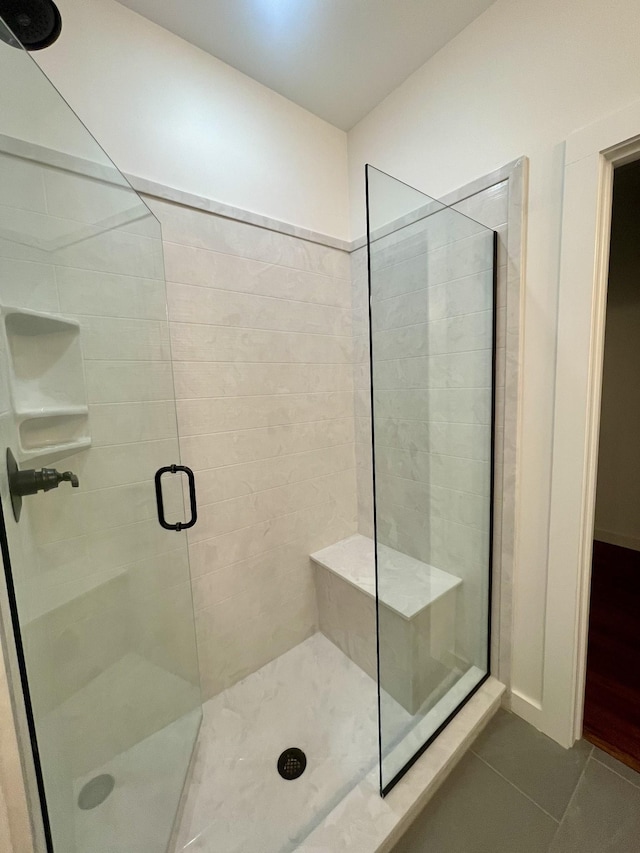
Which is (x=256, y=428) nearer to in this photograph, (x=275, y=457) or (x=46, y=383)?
(x=275, y=457)

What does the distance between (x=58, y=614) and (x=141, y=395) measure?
71 cm

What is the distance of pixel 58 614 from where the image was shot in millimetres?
870

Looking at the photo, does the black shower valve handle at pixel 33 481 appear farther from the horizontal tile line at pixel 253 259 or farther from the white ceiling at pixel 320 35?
the white ceiling at pixel 320 35

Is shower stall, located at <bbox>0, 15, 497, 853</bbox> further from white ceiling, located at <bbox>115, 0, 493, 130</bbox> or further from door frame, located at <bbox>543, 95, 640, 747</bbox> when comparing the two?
white ceiling, located at <bbox>115, 0, 493, 130</bbox>

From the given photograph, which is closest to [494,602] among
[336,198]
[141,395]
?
[141,395]

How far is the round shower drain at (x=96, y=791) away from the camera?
32.0 inches

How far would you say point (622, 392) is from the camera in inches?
105

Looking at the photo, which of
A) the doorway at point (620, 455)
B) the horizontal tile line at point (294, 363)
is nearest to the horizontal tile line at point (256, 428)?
the horizontal tile line at point (294, 363)

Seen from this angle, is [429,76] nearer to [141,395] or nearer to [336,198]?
[336,198]

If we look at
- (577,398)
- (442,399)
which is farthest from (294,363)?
(577,398)

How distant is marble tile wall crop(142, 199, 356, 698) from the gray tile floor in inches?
36.2

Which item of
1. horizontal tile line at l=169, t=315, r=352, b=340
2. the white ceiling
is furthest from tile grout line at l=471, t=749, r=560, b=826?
the white ceiling

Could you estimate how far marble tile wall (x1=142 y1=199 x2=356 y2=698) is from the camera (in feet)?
4.79

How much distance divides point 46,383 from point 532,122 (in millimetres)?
1790
